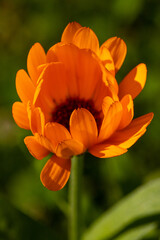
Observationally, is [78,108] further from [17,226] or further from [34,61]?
[17,226]

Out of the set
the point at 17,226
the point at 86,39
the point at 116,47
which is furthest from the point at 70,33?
the point at 17,226

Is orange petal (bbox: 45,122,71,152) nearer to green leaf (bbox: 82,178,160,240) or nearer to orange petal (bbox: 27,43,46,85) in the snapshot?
orange petal (bbox: 27,43,46,85)

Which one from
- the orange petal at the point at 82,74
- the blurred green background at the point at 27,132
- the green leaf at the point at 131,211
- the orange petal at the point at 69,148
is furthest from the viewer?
the blurred green background at the point at 27,132

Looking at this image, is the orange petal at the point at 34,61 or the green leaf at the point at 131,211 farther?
the green leaf at the point at 131,211

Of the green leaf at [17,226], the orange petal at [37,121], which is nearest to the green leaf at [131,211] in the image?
the green leaf at [17,226]

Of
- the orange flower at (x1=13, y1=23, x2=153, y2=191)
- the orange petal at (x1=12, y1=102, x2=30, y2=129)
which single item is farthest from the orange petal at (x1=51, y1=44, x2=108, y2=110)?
the orange petal at (x1=12, y1=102, x2=30, y2=129)

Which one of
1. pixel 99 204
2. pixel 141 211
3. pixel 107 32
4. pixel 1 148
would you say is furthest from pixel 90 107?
pixel 107 32

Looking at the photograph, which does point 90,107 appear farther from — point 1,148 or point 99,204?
point 1,148

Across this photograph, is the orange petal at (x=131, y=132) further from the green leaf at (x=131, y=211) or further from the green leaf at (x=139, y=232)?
the green leaf at (x=139, y=232)

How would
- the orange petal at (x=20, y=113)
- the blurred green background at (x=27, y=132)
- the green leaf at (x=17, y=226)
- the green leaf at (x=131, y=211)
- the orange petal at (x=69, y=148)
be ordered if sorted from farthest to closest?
1. the blurred green background at (x=27, y=132)
2. the green leaf at (x=17, y=226)
3. the green leaf at (x=131, y=211)
4. the orange petal at (x=20, y=113)
5. the orange petal at (x=69, y=148)
